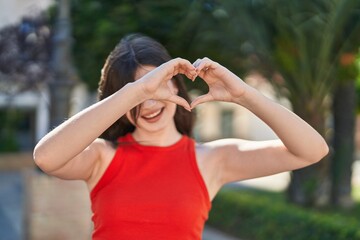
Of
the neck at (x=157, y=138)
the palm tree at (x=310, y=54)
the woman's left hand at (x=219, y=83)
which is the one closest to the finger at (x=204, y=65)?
the woman's left hand at (x=219, y=83)

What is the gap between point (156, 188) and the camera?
187cm

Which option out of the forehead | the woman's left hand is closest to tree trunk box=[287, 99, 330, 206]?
the forehead

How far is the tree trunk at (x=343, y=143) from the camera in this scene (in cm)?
732

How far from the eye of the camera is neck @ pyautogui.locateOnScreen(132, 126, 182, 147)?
1.99 metres

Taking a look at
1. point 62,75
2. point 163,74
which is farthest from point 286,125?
point 62,75

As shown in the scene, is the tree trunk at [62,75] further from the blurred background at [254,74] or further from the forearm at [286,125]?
the forearm at [286,125]

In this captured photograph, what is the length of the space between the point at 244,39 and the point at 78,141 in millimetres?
5110

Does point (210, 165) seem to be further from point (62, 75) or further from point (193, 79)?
point (62, 75)

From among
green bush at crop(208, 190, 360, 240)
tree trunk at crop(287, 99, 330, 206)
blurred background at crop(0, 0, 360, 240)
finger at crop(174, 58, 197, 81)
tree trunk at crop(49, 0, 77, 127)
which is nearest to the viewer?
finger at crop(174, 58, 197, 81)

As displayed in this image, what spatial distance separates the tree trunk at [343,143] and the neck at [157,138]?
5557mm

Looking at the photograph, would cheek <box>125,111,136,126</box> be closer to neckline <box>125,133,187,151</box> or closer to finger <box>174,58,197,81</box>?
neckline <box>125,133,187,151</box>

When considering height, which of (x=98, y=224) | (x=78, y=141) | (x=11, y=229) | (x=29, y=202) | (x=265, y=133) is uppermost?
(x=78, y=141)

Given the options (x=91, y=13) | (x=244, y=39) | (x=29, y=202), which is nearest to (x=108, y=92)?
(x=29, y=202)

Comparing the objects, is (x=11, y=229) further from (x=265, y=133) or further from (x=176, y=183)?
(x=265, y=133)
